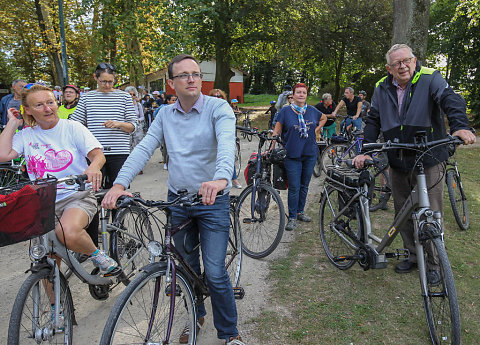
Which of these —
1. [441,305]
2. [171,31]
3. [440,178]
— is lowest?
[441,305]

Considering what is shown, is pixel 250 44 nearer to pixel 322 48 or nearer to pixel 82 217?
pixel 322 48

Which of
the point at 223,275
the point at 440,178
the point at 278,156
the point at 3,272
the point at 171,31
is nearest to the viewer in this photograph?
the point at 223,275

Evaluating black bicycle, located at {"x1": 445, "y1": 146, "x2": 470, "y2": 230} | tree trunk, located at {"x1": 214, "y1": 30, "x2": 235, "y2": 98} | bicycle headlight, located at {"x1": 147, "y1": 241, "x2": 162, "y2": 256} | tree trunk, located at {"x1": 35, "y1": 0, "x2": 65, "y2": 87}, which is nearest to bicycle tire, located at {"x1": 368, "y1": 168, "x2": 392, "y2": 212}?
black bicycle, located at {"x1": 445, "y1": 146, "x2": 470, "y2": 230}

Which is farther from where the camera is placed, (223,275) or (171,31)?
(171,31)

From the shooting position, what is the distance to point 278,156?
198 inches

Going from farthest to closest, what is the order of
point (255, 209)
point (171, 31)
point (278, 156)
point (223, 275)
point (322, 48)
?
1. point (322, 48)
2. point (171, 31)
3. point (278, 156)
4. point (255, 209)
5. point (223, 275)

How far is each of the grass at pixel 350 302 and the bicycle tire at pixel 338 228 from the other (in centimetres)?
17

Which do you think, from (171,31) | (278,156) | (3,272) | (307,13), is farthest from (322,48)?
(3,272)

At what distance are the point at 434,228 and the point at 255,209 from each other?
2.22m

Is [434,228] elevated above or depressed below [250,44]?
below

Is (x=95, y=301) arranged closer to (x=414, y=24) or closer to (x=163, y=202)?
(x=163, y=202)

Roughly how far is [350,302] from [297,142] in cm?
247

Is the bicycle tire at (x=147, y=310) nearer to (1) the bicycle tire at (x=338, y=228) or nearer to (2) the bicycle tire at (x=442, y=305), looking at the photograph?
(2) the bicycle tire at (x=442, y=305)

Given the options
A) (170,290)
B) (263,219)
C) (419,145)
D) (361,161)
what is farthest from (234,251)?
(419,145)
